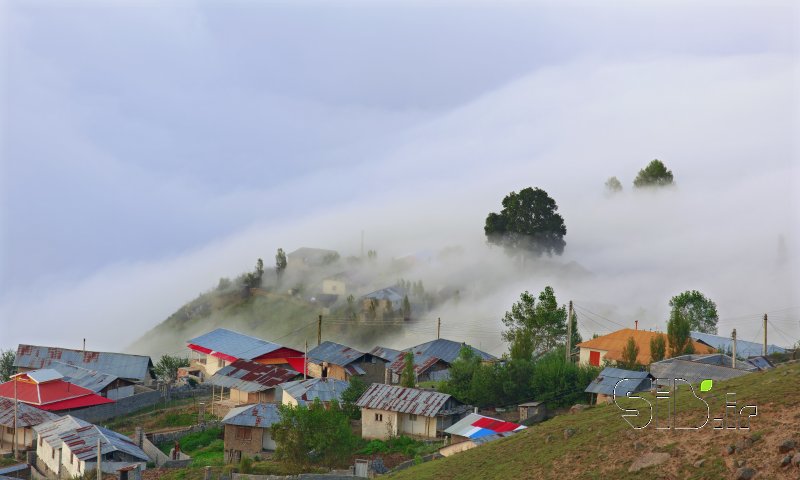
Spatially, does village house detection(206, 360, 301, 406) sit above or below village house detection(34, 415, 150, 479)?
above

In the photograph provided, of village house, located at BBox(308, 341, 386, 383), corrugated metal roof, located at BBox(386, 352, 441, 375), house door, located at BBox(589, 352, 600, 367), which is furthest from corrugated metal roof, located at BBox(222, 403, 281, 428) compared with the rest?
house door, located at BBox(589, 352, 600, 367)

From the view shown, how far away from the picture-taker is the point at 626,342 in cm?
7588

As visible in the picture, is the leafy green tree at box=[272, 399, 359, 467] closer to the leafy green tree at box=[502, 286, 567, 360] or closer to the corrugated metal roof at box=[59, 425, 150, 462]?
the corrugated metal roof at box=[59, 425, 150, 462]

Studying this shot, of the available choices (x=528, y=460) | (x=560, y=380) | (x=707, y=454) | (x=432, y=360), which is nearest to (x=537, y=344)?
(x=432, y=360)

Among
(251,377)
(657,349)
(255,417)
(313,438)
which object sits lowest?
(313,438)

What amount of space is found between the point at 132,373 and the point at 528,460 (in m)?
52.9

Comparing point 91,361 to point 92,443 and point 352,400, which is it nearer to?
point 352,400

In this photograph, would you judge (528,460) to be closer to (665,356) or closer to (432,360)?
(665,356)

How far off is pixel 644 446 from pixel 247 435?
2825 centimetres

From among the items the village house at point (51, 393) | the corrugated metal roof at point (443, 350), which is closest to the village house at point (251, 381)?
the village house at point (51, 393)

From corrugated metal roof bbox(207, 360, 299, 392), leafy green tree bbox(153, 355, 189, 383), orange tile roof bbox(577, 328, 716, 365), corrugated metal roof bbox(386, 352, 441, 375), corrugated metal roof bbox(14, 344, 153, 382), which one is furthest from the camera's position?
leafy green tree bbox(153, 355, 189, 383)

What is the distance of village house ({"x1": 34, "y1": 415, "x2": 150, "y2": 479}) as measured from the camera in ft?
167

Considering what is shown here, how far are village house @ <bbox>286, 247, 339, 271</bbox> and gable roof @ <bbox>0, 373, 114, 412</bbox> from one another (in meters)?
64.9

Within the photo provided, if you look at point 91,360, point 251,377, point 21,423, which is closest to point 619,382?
point 251,377
